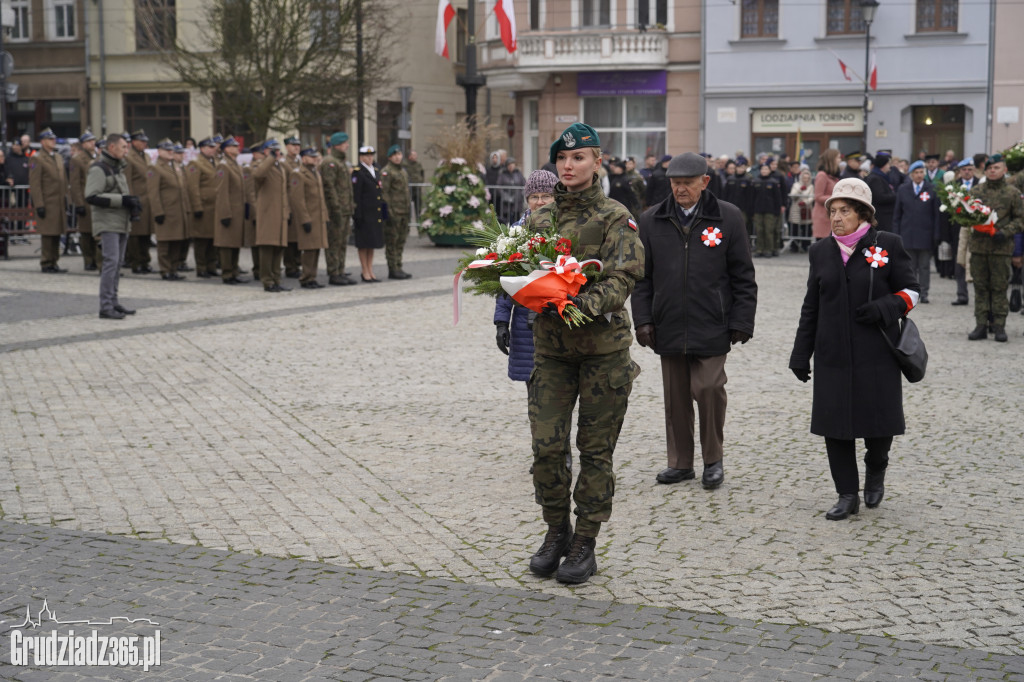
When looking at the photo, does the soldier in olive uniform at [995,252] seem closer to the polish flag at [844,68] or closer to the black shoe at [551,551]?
the black shoe at [551,551]

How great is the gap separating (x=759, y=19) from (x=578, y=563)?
1422 inches

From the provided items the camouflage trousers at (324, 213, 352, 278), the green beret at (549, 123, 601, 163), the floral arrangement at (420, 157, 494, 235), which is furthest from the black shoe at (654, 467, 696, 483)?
the floral arrangement at (420, 157, 494, 235)

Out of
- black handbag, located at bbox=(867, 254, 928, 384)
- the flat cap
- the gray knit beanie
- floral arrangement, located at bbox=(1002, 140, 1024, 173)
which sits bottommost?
black handbag, located at bbox=(867, 254, 928, 384)

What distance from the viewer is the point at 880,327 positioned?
699cm

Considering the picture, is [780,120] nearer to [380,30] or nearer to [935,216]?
[380,30]

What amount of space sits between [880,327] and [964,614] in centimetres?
196

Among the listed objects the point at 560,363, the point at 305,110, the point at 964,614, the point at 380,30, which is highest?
the point at 380,30

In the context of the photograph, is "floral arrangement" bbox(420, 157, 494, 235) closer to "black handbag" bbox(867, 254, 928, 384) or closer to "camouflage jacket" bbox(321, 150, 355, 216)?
"camouflage jacket" bbox(321, 150, 355, 216)

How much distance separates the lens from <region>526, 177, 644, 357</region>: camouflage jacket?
571 cm

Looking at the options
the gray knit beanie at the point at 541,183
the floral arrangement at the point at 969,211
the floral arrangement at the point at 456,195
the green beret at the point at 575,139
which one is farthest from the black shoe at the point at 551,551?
the floral arrangement at the point at 456,195

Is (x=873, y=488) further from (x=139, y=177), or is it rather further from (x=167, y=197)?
(x=139, y=177)

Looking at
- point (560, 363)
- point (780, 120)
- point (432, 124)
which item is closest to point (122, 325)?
point (560, 363)

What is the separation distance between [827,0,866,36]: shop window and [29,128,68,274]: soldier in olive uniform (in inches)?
984

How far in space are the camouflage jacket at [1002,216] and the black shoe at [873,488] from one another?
7430 mm
